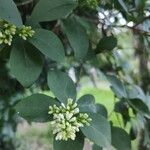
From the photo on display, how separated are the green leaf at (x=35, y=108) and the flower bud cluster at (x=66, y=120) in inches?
0.7

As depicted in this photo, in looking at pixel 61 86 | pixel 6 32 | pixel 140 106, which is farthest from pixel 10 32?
pixel 140 106

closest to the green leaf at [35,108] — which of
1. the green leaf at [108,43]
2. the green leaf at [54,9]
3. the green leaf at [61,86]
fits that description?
the green leaf at [61,86]

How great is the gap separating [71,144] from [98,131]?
5 cm

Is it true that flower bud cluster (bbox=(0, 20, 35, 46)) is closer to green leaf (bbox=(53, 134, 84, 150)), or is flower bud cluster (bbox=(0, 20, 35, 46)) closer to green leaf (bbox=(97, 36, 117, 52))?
green leaf (bbox=(53, 134, 84, 150))

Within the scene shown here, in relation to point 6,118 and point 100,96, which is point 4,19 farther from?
point 100,96

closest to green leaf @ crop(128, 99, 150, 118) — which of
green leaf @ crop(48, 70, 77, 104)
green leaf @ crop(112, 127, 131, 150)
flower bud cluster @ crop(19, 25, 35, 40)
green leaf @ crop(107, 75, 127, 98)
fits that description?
green leaf @ crop(107, 75, 127, 98)

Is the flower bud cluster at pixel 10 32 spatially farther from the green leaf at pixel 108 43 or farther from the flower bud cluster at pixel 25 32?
the green leaf at pixel 108 43

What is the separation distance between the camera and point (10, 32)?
2.33ft

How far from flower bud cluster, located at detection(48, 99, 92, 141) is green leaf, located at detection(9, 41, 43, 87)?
0.06 m

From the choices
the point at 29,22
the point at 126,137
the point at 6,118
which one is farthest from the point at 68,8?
the point at 6,118

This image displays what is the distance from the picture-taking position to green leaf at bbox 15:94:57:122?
2.38ft

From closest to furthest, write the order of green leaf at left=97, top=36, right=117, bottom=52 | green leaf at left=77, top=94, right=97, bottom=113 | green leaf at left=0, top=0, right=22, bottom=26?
1. green leaf at left=0, top=0, right=22, bottom=26
2. green leaf at left=77, top=94, right=97, bottom=113
3. green leaf at left=97, top=36, right=117, bottom=52

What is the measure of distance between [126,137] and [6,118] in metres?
1.26

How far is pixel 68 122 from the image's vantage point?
71cm
